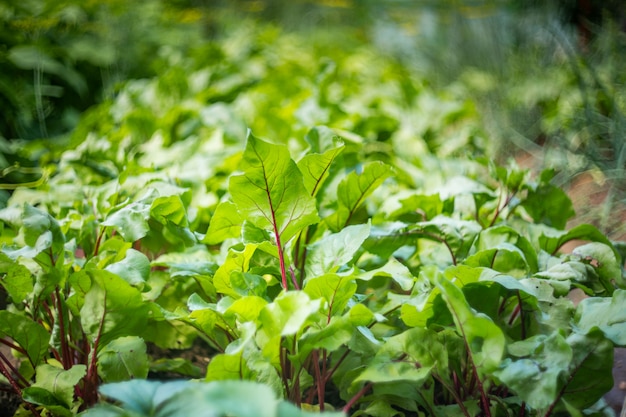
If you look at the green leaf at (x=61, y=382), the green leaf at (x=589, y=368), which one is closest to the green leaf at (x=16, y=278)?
the green leaf at (x=61, y=382)

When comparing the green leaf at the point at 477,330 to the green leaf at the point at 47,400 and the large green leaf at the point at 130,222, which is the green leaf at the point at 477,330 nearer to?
the large green leaf at the point at 130,222

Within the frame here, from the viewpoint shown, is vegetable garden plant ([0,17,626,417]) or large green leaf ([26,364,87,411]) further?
large green leaf ([26,364,87,411])

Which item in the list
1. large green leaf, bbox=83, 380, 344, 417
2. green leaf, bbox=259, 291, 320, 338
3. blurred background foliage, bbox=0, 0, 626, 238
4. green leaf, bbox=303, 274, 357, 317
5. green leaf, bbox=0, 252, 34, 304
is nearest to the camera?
large green leaf, bbox=83, 380, 344, 417

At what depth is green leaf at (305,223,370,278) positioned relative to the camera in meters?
0.87

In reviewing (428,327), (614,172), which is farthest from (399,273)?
(614,172)

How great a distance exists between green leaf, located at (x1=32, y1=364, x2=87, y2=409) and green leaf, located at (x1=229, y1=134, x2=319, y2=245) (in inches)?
14.8

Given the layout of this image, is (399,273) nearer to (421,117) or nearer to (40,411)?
(40,411)

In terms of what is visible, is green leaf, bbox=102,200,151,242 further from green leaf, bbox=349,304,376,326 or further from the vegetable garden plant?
green leaf, bbox=349,304,376,326

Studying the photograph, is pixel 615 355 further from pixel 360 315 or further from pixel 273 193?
pixel 273 193

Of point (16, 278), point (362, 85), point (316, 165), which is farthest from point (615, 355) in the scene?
point (362, 85)

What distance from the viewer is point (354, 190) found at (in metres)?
1.04

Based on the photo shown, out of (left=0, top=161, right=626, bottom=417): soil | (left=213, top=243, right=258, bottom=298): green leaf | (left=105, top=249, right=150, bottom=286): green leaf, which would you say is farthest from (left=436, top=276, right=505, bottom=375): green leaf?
(left=105, top=249, right=150, bottom=286): green leaf

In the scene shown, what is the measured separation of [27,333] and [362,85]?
278 cm

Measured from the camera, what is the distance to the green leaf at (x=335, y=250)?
866 millimetres
